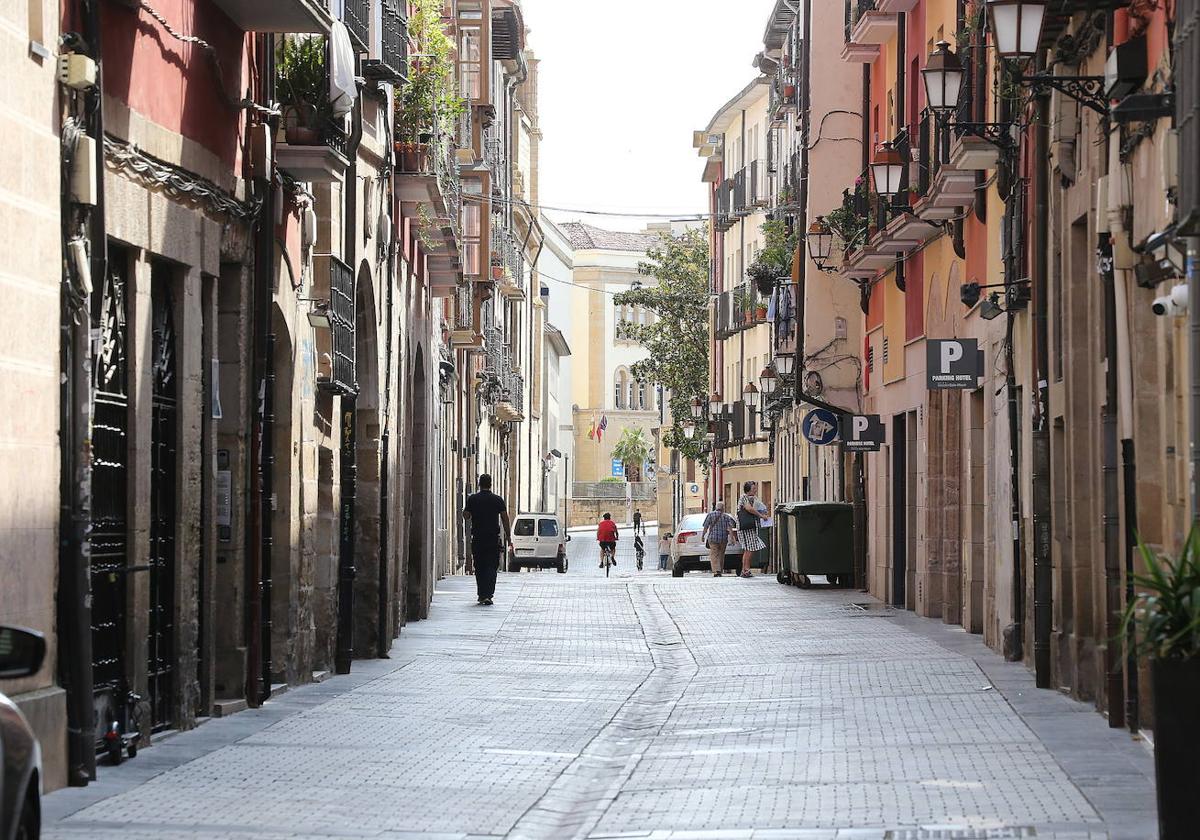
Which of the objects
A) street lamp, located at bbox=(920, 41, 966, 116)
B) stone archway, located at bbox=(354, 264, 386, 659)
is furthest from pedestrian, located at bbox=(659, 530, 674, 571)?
street lamp, located at bbox=(920, 41, 966, 116)

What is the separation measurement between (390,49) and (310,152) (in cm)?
511

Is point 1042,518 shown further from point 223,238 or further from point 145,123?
point 145,123

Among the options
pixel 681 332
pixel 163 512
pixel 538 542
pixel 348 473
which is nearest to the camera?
pixel 163 512

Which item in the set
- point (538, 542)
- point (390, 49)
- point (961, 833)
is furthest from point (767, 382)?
point (961, 833)

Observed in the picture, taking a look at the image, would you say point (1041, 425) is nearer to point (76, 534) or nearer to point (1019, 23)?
point (1019, 23)

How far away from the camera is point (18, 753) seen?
21.1 ft

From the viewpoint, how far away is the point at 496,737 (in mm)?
13609

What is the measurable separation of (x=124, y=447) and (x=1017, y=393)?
9.48m

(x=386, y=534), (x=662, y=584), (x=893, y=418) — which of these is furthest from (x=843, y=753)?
(x=662, y=584)

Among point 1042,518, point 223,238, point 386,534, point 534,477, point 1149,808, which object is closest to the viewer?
point 1149,808

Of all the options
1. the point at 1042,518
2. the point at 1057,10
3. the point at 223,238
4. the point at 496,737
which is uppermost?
the point at 1057,10

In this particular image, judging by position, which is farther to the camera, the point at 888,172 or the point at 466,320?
the point at 466,320

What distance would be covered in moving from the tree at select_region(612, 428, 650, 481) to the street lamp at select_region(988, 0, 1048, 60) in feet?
379

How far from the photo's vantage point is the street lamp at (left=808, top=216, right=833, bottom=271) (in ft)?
119
